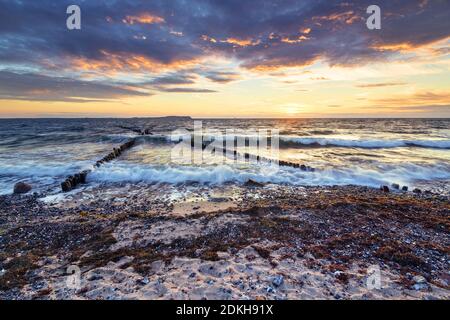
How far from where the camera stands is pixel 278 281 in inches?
166

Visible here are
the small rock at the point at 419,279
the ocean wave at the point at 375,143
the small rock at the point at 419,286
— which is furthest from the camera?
the ocean wave at the point at 375,143

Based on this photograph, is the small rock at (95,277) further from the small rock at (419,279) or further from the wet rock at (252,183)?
the wet rock at (252,183)

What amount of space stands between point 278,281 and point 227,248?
1547mm

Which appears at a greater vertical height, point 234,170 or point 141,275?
point 234,170

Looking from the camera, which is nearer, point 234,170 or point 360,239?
point 360,239

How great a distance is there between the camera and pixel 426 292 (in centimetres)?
399

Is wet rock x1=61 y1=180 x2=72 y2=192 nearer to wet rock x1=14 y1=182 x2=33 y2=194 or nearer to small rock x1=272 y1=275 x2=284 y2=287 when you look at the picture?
wet rock x1=14 y1=182 x2=33 y2=194

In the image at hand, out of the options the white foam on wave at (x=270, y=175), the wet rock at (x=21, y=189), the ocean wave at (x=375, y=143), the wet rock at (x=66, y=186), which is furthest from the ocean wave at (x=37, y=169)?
the ocean wave at (x=375, y=143)

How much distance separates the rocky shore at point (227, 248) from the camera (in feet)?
13.5

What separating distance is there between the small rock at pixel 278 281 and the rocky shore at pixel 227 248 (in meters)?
0.02

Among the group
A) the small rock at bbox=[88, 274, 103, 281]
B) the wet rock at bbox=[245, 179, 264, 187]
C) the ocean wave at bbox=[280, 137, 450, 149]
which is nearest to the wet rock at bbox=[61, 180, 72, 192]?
the small rock at bbox=[88, 274, 103, 281]
